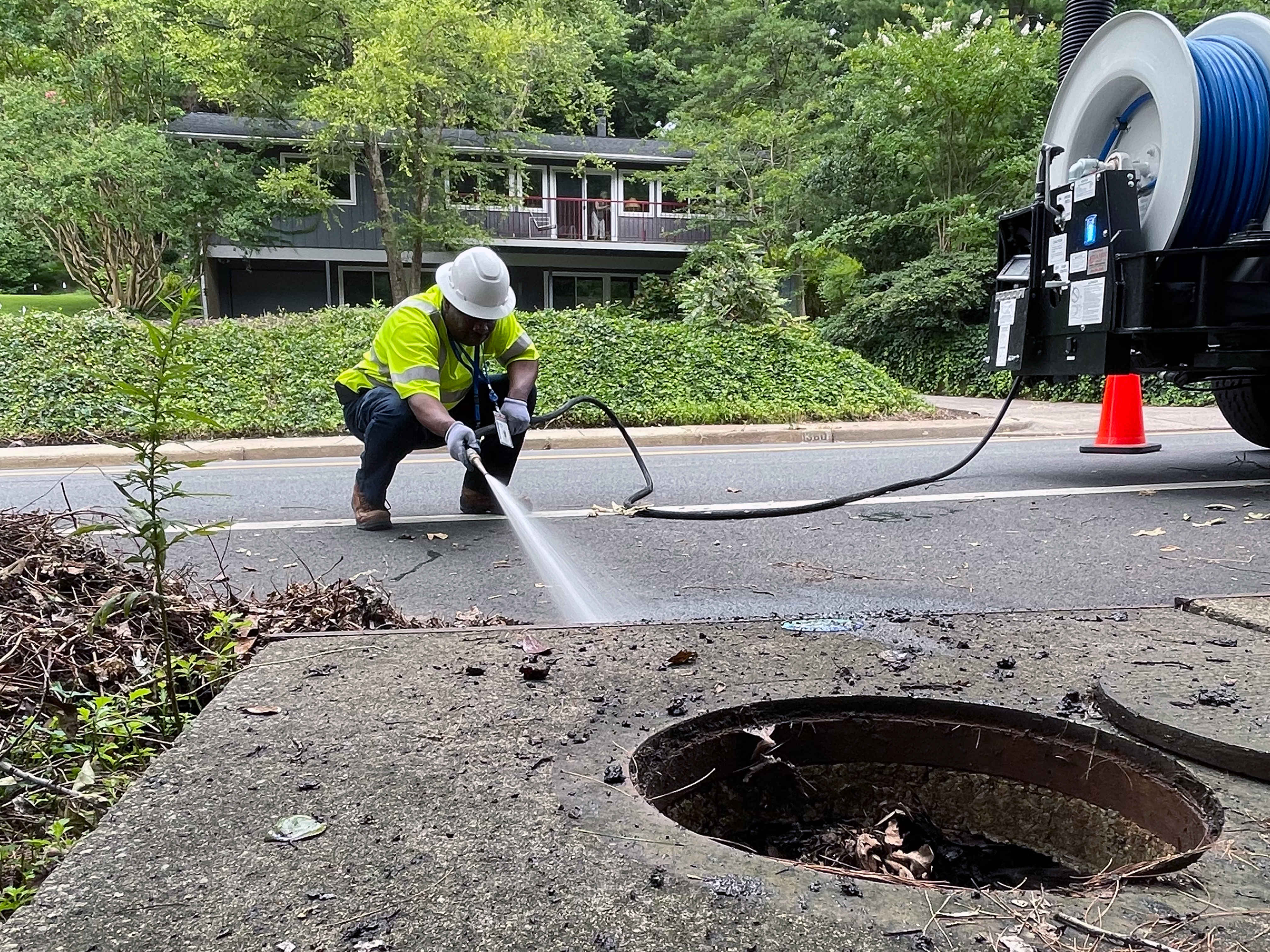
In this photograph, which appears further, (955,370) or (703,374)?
(955,370)

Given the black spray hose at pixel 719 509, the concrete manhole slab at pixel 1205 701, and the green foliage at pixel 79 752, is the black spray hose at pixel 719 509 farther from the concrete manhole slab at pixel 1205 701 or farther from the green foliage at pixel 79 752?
the concrete manhole slab at pixel 1205 701

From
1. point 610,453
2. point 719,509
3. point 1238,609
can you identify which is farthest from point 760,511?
point 610,453

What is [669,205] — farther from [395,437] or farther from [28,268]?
[28,268]

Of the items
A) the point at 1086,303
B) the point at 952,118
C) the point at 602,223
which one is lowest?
the point at 1086,303

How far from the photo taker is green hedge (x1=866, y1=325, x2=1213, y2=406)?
14531 mm

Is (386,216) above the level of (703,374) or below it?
above

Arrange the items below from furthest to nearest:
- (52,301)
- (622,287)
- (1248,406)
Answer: (52,301) → (622,287) → (1248,406)

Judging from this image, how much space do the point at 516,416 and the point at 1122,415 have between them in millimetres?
5875

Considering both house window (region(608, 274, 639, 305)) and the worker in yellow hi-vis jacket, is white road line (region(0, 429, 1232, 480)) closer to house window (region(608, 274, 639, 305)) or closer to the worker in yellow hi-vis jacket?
the worker in yellow hi-vis jacket

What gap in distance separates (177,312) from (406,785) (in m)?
1.32

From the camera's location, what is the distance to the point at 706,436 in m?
10.4

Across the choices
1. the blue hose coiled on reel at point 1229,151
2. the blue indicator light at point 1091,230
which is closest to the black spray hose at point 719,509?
the blue indicator light at point 1091,230

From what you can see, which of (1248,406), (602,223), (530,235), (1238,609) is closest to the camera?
(1238,609)

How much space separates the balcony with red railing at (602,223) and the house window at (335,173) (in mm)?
4228
